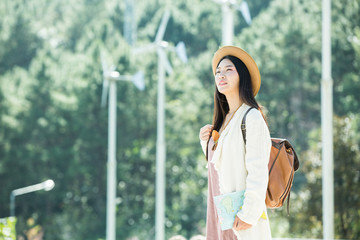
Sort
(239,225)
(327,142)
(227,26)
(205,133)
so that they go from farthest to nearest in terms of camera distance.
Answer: (227,26), (327,142), (205,133), (239,225)

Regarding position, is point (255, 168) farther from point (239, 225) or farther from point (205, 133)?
point (205, 133)

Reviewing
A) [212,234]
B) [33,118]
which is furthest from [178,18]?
[212,234]

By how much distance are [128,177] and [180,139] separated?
2646 mm

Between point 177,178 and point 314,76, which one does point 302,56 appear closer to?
point 314,76

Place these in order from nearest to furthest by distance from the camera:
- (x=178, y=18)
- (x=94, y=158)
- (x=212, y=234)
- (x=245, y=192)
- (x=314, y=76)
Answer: (x=245, y=192) < (x=212, y=234) < (x=314, y=76) < (x=94, y=158) < (x=178, y=18)

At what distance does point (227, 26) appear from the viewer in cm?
854

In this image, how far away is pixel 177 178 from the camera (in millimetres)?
27234

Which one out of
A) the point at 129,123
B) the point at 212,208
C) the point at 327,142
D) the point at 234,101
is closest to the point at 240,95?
the point at 234,101

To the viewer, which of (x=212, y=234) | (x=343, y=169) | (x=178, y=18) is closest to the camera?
(x=212, y=234)

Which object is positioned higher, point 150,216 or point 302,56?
point 302,56

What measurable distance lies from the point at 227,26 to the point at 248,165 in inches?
234

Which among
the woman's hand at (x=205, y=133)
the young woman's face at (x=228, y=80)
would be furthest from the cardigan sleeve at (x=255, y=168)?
the woman's hand at (x=205, y=133)

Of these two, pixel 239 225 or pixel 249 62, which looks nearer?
pixel 239 225

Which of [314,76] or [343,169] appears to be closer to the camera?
[343,169]
